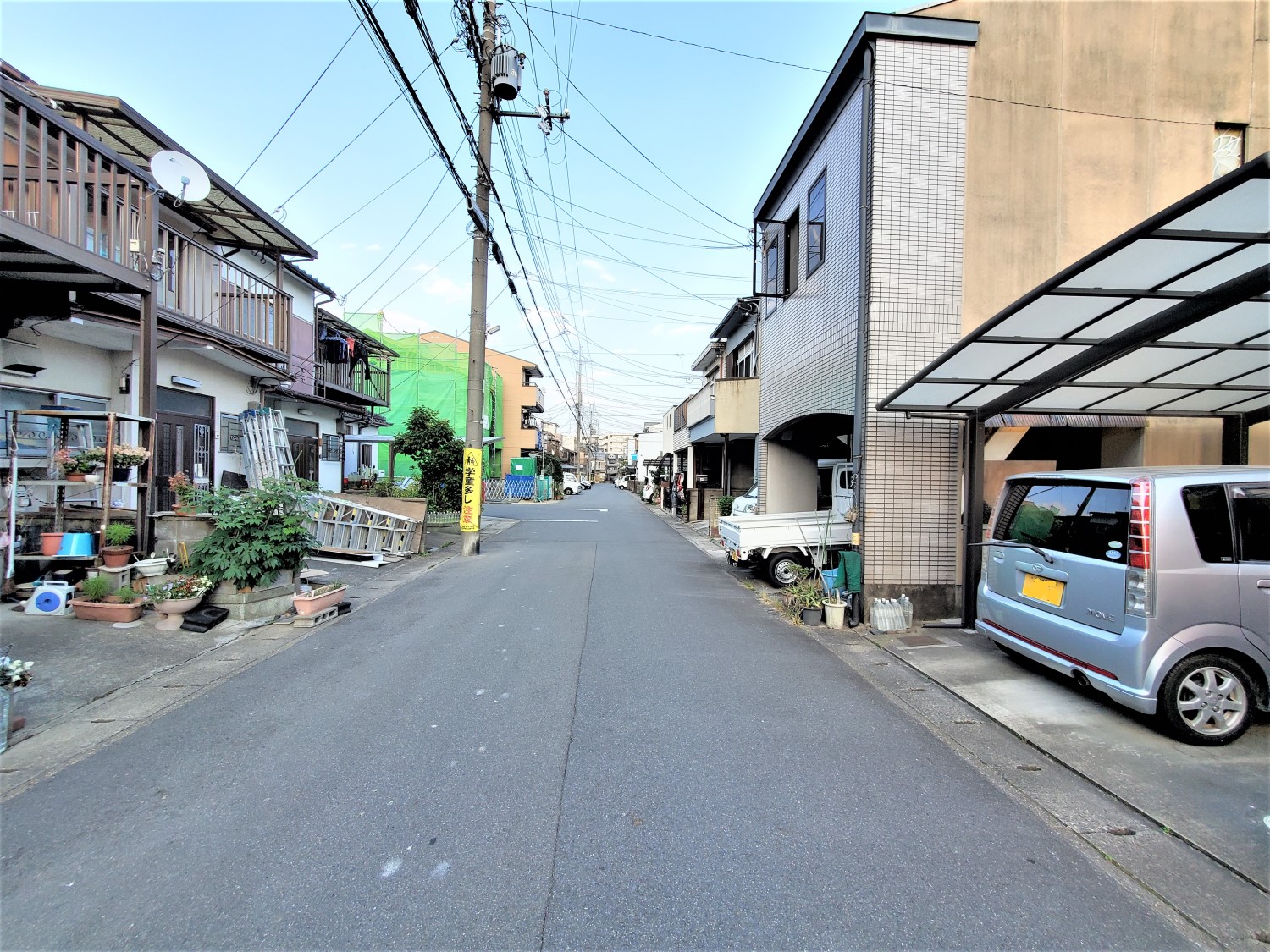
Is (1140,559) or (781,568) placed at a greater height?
(1140,559)

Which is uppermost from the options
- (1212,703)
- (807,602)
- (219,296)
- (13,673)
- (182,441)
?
(219,296)

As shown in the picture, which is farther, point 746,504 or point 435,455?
point 435,455

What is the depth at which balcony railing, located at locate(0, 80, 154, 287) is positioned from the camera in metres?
5.66

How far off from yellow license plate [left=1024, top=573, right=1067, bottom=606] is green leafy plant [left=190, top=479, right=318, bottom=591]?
284 inches

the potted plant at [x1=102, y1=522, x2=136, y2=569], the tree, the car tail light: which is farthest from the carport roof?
the tree

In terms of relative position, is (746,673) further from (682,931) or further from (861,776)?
(682,931)

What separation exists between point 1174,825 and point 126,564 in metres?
8.93

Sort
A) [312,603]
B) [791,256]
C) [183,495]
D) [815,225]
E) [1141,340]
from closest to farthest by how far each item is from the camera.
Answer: [1141,340] → [312,603] → [183,495] → [815,225] → [791,256]

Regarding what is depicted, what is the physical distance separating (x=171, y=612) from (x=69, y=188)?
4.39 m

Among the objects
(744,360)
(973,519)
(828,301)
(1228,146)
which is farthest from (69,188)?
(744,360)

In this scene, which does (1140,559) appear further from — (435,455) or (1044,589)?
(435,455)

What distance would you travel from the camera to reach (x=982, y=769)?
146 inches

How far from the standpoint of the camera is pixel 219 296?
34.1 feet

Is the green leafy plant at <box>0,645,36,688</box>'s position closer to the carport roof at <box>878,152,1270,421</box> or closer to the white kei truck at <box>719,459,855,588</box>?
the carport roof at <box>878,152,1270,421</box>
